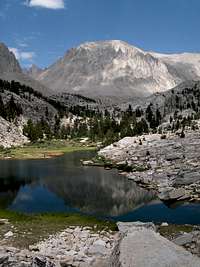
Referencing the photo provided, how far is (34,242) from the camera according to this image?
1342 inches

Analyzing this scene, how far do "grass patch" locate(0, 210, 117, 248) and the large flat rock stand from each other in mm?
→ 16242

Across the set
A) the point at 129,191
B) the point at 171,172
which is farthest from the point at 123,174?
the point at 129,191

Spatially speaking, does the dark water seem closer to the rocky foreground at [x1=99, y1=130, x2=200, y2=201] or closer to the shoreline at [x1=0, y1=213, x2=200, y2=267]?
the rocky foreground at [x1=99, y1=130, x2=200, y2=201]

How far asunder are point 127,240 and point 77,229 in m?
20.2

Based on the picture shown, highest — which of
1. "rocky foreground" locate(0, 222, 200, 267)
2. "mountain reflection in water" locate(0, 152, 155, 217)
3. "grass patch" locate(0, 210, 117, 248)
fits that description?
"rocky foreground" locate(0, 222, 200, 267)

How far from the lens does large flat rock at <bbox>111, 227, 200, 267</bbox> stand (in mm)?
16891

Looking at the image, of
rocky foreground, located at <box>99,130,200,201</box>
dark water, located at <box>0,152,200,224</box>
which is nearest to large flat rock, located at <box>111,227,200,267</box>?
dark water, located at <box>0,152,200,224</box>

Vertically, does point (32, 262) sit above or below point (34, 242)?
above

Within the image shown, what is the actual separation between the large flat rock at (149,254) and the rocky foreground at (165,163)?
4425 centimetres

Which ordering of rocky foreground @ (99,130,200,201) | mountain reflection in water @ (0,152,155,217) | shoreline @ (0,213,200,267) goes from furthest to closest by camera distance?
rocky foreground @ (99,130,200,201)
mountain reflection in water @ (0,152,155,217)
shoreline @ (0,213,200,267)

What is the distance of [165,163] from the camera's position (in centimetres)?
9462

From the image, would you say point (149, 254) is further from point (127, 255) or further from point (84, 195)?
point (84, 195)

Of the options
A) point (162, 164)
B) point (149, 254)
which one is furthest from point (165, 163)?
point (149, 254)

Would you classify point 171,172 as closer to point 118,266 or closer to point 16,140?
point 118,266
